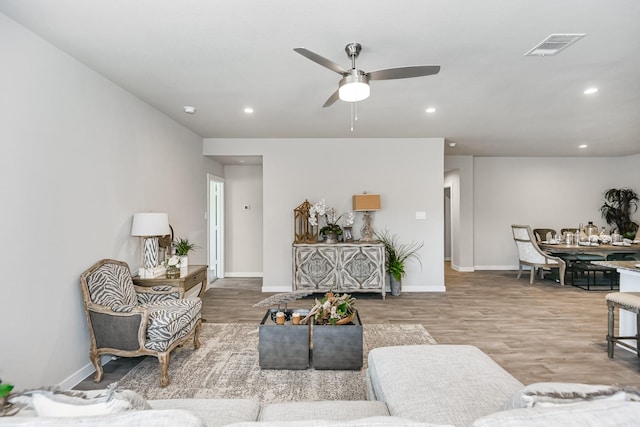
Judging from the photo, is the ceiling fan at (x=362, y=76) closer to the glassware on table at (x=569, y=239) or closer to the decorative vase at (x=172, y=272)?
the decorative vase at (x=172, y=272)

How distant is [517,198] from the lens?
796cm

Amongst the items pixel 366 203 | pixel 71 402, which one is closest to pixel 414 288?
pixel 366 203

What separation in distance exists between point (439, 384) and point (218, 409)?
3.28 feet

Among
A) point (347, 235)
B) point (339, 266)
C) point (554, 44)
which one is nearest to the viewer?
point (554, 44)

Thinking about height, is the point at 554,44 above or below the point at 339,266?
above

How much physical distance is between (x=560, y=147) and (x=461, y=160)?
5.92ft

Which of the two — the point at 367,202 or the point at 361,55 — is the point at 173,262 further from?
the point at 367,202

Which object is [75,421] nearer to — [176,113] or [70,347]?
[70,347]

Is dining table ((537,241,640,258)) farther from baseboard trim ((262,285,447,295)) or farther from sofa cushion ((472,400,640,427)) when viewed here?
sofa cushion ((472,400,640,427))

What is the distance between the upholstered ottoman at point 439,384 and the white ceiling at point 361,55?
2.03m

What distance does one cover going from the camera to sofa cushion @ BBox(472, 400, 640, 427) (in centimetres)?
87

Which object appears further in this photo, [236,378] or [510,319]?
[510,319]

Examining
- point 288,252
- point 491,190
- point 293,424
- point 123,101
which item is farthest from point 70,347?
point 491,190

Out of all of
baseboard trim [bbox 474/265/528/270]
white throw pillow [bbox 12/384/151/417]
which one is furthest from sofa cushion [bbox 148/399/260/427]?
baseboard trim [bbox 474/265/528/270]
